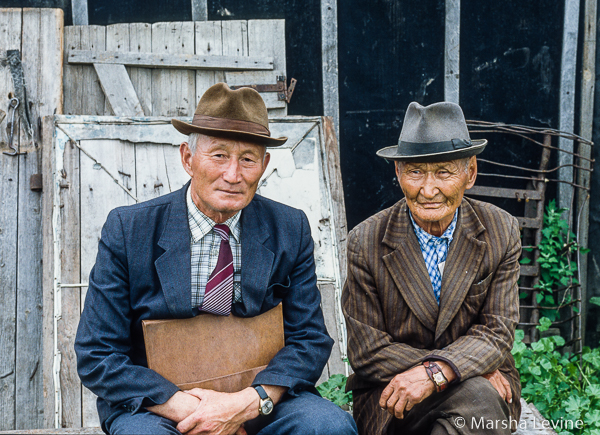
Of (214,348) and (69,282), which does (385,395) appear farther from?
(69,282)

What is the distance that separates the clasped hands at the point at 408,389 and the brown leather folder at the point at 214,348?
45cm

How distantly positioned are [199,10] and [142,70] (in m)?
0.54

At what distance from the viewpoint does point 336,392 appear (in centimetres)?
291

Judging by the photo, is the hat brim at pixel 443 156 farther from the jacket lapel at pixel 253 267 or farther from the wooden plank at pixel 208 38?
the wooden plank at pixel 208 38

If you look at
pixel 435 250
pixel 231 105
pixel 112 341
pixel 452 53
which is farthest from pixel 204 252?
pixel 452 53

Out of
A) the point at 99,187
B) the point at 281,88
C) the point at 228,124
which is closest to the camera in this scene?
the point at 228,124

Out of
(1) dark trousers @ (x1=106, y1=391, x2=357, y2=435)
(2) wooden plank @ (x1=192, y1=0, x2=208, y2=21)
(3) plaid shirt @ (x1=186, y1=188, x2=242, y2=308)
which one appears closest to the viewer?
(1) dark trousers @ (x1=106, y1=391, x2=357, y2=435)

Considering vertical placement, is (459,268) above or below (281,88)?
below

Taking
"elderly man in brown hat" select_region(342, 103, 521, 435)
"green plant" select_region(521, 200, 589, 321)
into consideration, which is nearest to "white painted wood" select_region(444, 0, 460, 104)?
"green plant" select_region(521, 200, 589, 321)

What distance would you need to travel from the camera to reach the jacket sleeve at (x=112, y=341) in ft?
6.76

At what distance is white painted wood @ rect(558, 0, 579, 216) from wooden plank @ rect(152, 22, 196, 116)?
2.46 meters

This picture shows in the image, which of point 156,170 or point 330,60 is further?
point 330,60

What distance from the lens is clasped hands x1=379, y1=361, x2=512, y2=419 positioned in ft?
6.95

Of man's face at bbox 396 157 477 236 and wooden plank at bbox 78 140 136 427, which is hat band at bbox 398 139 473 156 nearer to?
man's face at bbox 396 157 477 236
